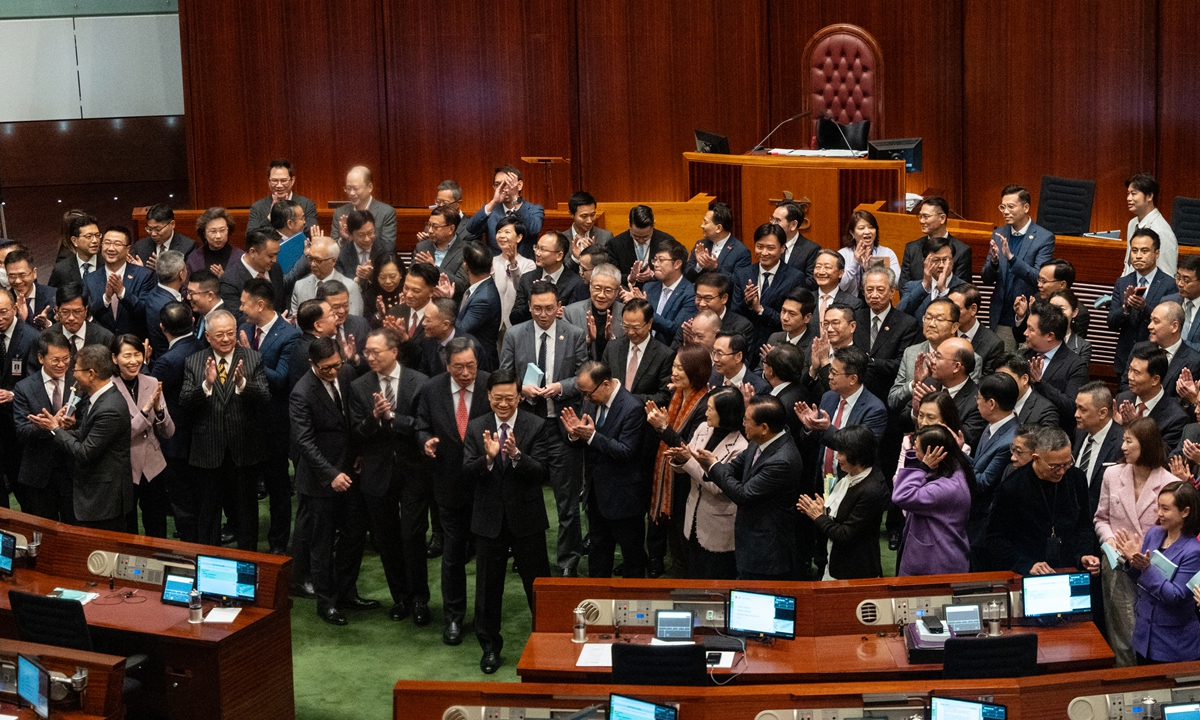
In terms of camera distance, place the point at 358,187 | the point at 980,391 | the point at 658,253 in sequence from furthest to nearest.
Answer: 1. the point at 358,187
2. the point at 658,253
3. the point at 980,391

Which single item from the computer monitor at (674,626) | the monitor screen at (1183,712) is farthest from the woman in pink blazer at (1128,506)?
the computer monitor at (674,626)

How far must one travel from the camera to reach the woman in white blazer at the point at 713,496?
6098 millimetres

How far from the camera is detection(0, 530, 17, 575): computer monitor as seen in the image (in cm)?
629

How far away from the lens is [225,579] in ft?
18.9

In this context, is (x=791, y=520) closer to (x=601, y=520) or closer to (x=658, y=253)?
(x=601, y=520)

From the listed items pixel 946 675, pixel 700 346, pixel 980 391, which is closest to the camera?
pixel 946 675

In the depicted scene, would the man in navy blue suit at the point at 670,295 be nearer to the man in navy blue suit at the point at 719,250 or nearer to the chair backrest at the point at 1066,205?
the man in navy blue suit at the point at 719,250

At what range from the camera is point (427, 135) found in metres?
12.1

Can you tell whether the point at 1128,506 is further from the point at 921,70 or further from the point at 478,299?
the point at 921,70

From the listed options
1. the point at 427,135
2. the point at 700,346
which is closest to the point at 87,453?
the point at 700,346

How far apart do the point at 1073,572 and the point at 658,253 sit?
121 inches

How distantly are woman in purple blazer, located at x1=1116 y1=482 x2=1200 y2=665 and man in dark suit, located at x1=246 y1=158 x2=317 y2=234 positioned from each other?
5974 mm

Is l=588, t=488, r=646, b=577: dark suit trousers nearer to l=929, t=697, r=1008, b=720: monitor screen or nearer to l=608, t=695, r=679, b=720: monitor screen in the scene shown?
l=608, t=695, r=679, b=720: monitor screen

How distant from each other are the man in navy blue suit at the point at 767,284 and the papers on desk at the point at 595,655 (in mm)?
2757
